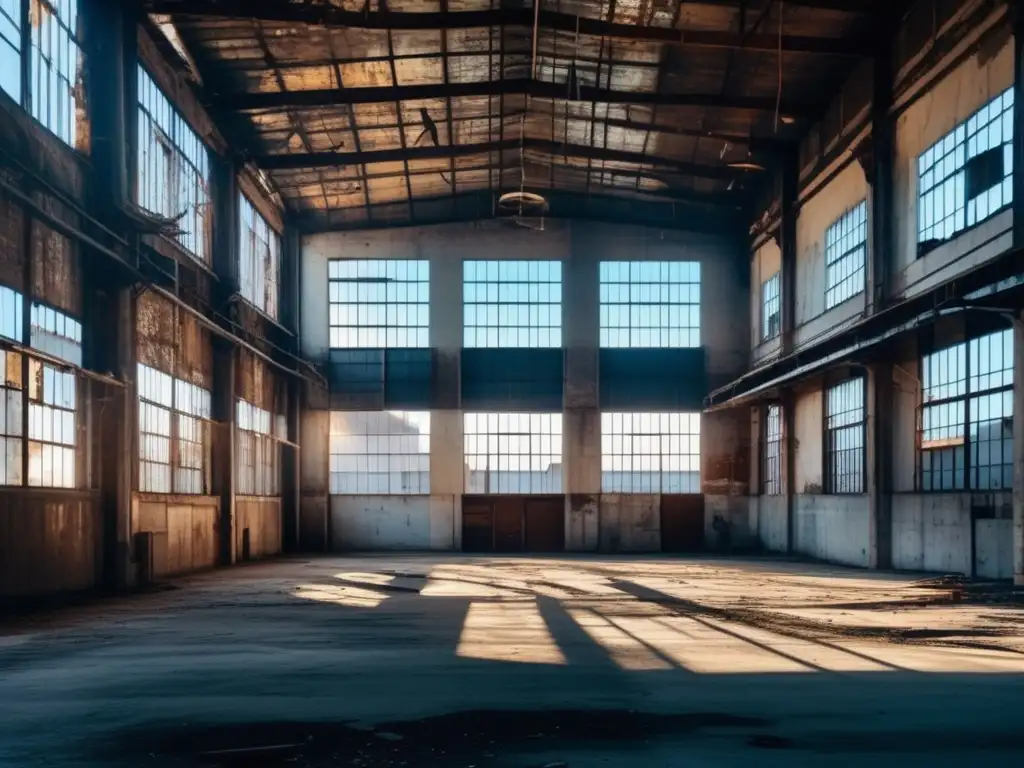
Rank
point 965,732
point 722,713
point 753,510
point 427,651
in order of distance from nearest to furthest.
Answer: point 965,732
point 722,713
point 427,651
point 753,510

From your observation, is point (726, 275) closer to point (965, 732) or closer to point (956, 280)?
point (956, 280)

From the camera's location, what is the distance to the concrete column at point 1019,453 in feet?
60.1

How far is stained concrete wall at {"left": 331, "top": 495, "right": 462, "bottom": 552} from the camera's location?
37.5m

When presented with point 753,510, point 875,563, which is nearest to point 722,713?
point 875,563

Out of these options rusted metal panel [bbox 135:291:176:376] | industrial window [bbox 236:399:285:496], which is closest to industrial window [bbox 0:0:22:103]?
rusted metal panel [bbox 135:291:176:376]

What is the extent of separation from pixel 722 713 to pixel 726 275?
31.3 metres

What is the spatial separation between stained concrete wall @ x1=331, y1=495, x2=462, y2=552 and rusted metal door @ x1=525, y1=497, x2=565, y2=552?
2.43 m

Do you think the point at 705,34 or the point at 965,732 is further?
the point at 705,34

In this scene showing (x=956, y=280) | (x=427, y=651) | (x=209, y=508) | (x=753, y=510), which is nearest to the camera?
(x=427, y=651)

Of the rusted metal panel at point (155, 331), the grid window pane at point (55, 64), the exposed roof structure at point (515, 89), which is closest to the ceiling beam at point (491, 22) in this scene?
the exposed roof structure at point (515, 89)

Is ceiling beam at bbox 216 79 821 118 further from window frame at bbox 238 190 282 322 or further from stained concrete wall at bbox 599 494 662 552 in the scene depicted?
stained concrete wall at bbox 599 494 662 552

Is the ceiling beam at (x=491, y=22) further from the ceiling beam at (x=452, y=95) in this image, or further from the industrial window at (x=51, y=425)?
the industrial window at (x=51, y=425)

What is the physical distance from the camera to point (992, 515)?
20.4 m

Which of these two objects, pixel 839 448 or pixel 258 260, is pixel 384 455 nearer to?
pixel 258 260
